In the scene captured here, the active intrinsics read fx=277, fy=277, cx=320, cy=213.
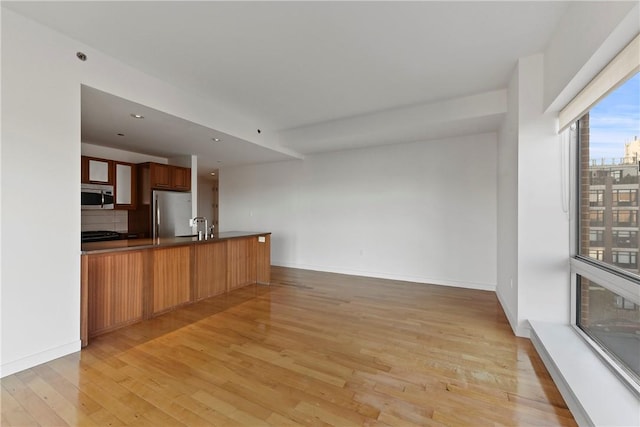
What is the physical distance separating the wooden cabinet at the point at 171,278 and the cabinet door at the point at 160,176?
6.93 feet

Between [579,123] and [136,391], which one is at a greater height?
[579,123]

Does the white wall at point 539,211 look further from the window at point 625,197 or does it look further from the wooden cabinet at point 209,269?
the wooden cabinet at point 209,269

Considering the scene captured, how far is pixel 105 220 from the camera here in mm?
5180

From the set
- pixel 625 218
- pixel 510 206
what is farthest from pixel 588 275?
pixel 510 206

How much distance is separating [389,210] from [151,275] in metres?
3.92

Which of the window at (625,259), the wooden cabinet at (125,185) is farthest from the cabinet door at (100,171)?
the window at (625,259)

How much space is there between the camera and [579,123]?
2.56m

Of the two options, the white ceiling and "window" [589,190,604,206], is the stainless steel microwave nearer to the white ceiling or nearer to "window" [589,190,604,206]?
the white ceiling

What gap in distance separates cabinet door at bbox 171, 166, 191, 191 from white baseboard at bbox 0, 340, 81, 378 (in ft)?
11.4

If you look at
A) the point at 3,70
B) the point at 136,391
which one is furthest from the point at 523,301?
the point at 3,70

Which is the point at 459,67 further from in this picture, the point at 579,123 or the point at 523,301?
the point at 523,301

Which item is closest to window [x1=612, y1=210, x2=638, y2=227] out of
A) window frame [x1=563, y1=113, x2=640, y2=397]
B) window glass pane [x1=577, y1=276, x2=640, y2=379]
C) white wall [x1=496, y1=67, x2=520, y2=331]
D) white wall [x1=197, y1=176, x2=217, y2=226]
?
window frame [x1=563, y1=113, x2=640, y2=397]

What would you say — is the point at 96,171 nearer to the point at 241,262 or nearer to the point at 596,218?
the point at 241,262

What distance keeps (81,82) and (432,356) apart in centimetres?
394
